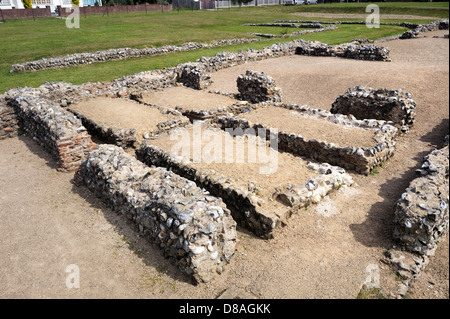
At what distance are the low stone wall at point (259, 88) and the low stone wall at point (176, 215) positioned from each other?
8.13m

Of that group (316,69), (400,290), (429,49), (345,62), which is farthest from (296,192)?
(429,49)

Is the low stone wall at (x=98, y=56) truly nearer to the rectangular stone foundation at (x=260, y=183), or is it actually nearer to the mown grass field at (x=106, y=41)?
the mown grass field at (x=106, y=41)

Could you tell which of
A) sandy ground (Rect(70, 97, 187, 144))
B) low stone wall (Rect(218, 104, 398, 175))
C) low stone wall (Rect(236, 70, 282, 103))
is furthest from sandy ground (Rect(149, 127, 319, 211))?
low stone wall (Rect(236, 70, 282, 103))

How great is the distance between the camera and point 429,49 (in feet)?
68.7

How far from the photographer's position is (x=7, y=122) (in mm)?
11945

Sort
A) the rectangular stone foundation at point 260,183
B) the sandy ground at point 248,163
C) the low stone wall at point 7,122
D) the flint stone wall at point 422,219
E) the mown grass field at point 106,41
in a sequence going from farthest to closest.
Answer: the mown grass field at point 106,41 → the low stone wall at point 7,122 → the sandy ground at point 248,163 → the rectangular stone foundation at point 260,183 → the flint stone wall at point 422,219

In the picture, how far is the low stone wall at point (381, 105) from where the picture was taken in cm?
1095

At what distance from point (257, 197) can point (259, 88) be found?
8454 millimetres

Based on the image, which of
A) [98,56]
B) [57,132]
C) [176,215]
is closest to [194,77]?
[57,132]

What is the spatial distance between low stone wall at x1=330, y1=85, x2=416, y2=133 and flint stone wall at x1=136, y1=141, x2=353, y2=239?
438 centimetres

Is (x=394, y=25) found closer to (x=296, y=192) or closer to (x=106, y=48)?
(x=106, y=48)
